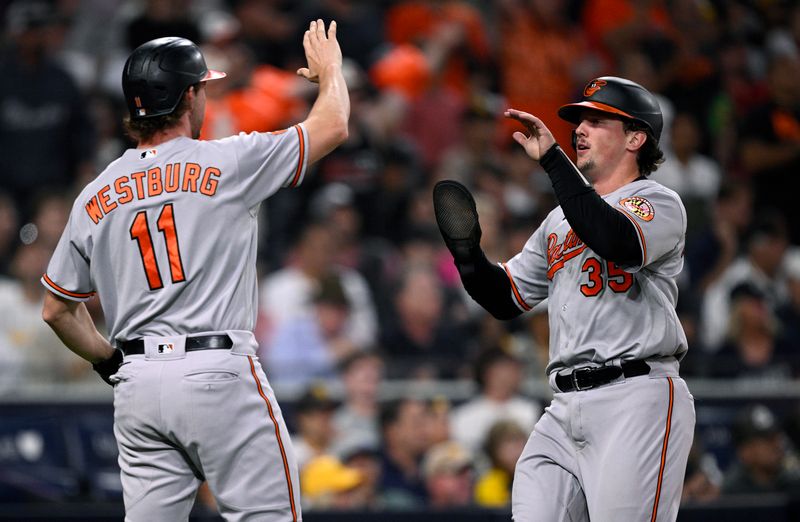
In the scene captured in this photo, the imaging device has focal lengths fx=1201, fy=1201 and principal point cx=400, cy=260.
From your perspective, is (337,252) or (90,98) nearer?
(337,252)

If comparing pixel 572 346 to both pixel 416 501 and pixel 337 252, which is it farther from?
pixel 337 252

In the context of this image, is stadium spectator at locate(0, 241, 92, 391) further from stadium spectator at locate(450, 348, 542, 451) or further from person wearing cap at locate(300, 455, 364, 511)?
stadium spectator at locate(450, 348, 542, 451)

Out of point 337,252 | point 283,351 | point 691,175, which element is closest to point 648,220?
point 283,351

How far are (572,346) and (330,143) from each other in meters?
1.11

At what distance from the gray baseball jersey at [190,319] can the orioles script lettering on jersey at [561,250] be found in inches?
41.3

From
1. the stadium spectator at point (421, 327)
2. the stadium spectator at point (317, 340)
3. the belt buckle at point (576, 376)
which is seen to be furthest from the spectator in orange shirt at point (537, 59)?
the belt buckle at point (576, 376)

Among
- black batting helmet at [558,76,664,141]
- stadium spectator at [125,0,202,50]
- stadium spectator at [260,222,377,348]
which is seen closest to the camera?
black batting helmet at [558,76,664,141]

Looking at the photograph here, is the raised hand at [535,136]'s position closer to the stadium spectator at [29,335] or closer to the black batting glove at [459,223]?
the black batting glove at [459,223]

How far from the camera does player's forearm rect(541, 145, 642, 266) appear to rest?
3992mm

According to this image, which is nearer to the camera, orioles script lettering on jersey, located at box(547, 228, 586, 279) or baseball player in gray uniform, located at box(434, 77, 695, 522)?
baseball player in gray uniform, located at box(434, 77, 695, 522)

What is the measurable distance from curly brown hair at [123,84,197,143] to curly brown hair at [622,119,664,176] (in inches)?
62.0

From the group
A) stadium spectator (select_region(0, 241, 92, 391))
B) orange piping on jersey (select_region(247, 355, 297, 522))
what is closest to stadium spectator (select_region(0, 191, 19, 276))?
stadium spectator (select_region(0, 241, 92, 391))

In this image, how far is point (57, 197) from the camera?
867 centimetres

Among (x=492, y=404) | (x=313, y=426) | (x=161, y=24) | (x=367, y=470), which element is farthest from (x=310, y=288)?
(x=161, y=24)
